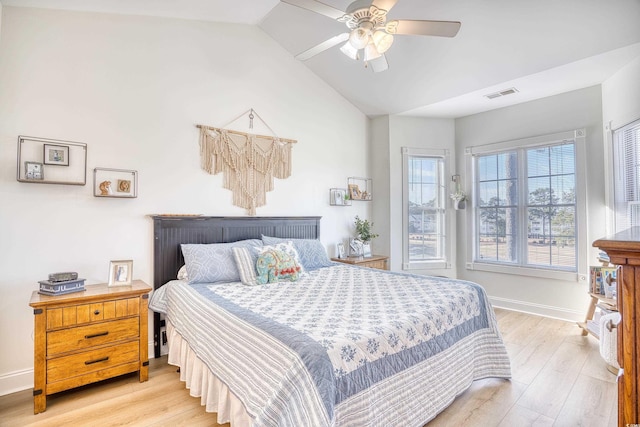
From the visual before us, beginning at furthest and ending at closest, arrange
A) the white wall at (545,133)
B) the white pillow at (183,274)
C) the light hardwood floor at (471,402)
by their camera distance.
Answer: the white wall at (545,133) → the white pillow at (183,274) → the light hardwood floor at (471,402)

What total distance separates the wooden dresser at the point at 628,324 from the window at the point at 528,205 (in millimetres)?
3993

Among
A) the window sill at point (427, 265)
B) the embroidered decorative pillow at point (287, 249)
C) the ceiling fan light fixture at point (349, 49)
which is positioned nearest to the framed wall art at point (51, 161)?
the embroidered decorative pillow at point (287, 249)

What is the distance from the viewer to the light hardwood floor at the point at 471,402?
2.07 m

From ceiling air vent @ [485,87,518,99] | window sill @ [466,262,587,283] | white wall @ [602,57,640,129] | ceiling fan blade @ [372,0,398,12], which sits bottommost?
window sill @ [466,262,587,283]

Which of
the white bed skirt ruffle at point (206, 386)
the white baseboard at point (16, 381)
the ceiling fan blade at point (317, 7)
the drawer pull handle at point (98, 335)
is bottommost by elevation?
the white baseboard at point (16, 381)

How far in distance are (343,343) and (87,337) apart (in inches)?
Result: 79.1

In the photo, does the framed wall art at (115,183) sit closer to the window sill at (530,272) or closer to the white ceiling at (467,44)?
the white ceiling at (467,44)

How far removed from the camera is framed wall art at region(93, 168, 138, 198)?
110 inches

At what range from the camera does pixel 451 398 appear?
2125mm

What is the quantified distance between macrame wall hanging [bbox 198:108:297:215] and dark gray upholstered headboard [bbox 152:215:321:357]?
0.75ft

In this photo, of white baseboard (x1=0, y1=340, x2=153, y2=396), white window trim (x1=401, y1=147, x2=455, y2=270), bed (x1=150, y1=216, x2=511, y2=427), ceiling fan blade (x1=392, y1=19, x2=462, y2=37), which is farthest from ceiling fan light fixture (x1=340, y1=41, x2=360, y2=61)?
white baseboard (x1=0, y1=340, x2=153, y2=396)

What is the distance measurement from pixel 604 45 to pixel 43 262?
5220 millimetres

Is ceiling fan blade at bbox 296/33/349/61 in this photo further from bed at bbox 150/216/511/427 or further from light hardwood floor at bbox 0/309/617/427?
light hardwood floor at bbox 0/309/617/427

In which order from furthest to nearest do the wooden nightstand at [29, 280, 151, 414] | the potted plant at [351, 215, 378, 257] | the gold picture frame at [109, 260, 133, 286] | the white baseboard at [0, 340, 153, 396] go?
the potted plant at [351, 215, 378, 257] → the gold picture frame at [109, 260, 133, 286] → the white baseboard at [0, 340, 153, 396] → the wooden nightstand at [29, 280, 151, 414]
